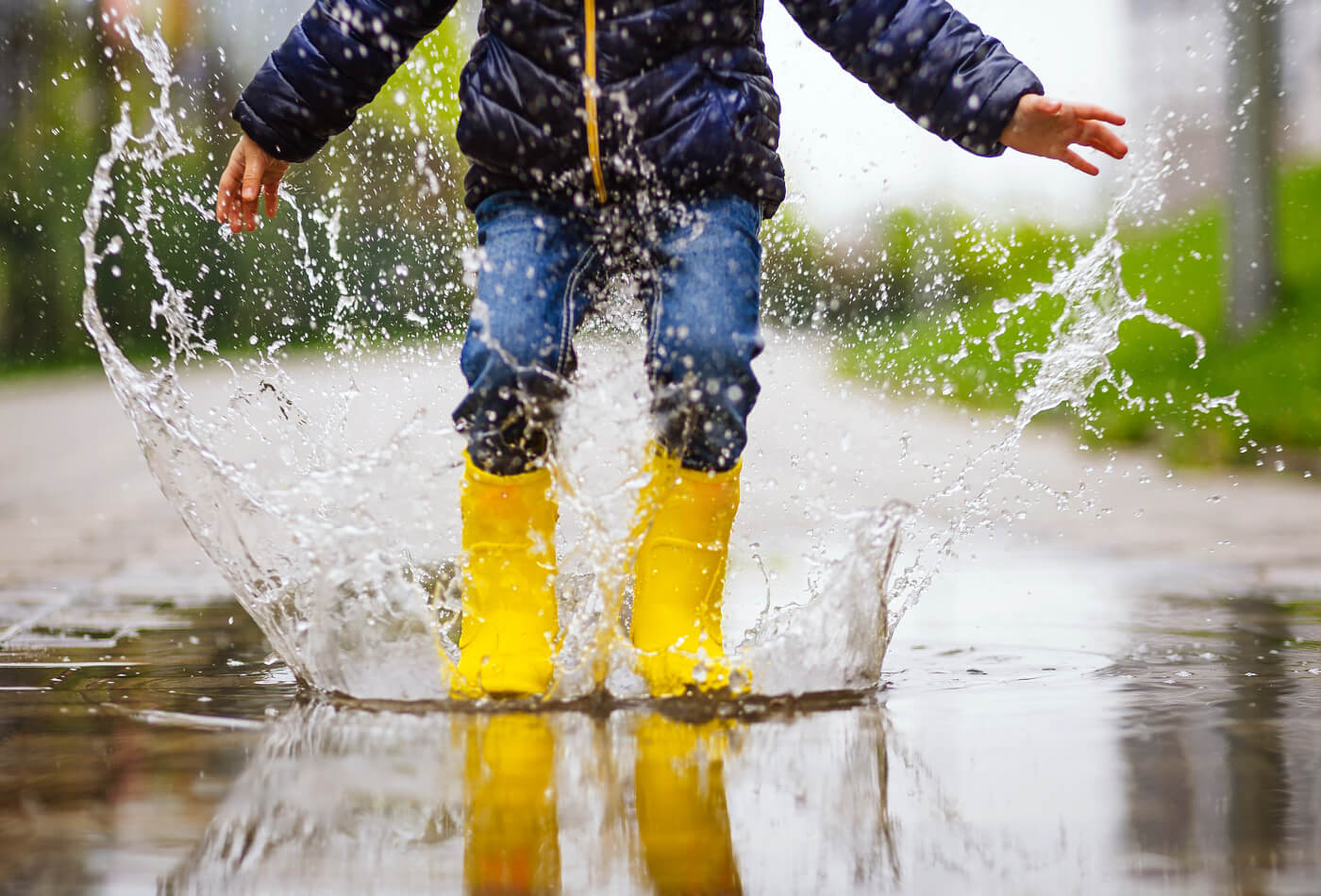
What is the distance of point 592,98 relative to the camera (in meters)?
2.28

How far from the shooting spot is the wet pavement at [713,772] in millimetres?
1415

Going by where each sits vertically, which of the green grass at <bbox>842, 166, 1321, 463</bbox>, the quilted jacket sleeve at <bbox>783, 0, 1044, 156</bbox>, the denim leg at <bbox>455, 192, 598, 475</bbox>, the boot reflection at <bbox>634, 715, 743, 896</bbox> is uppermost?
the green grass at <bbox>842, 166, 1321, 463</bbox>

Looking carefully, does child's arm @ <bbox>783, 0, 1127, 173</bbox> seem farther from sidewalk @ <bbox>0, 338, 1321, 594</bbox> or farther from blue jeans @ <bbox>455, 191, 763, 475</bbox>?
sidewalk @ <bbox>0, 338, 1321, 594</bbox>

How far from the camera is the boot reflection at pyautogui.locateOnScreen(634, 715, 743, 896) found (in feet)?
4.57

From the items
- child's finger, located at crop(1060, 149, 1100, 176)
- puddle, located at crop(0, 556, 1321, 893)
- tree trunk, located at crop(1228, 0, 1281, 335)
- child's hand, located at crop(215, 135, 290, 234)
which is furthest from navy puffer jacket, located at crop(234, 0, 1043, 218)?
tree trunk, located at crop(1228, 0, 1281, 335)

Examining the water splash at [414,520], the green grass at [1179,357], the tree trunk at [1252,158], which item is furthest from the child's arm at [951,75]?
the tree trunk at [1252,158]

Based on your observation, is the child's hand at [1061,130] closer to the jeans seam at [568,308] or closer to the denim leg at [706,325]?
the denim leg at [706,325]

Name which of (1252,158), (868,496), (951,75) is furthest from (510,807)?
(1252,158)

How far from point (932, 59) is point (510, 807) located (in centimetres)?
144

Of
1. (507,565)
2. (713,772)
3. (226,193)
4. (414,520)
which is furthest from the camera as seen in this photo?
(414,520)

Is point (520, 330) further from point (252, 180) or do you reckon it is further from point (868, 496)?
point (868, 496)

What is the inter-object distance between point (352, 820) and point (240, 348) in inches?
800

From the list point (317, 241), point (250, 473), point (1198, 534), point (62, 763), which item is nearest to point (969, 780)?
point (62, 763)

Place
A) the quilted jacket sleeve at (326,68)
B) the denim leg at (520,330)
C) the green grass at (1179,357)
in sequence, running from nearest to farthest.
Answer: the denim leg at (520,330) → the quilted jacket sleeve at (326,68) → the green grass at (1179,357)
